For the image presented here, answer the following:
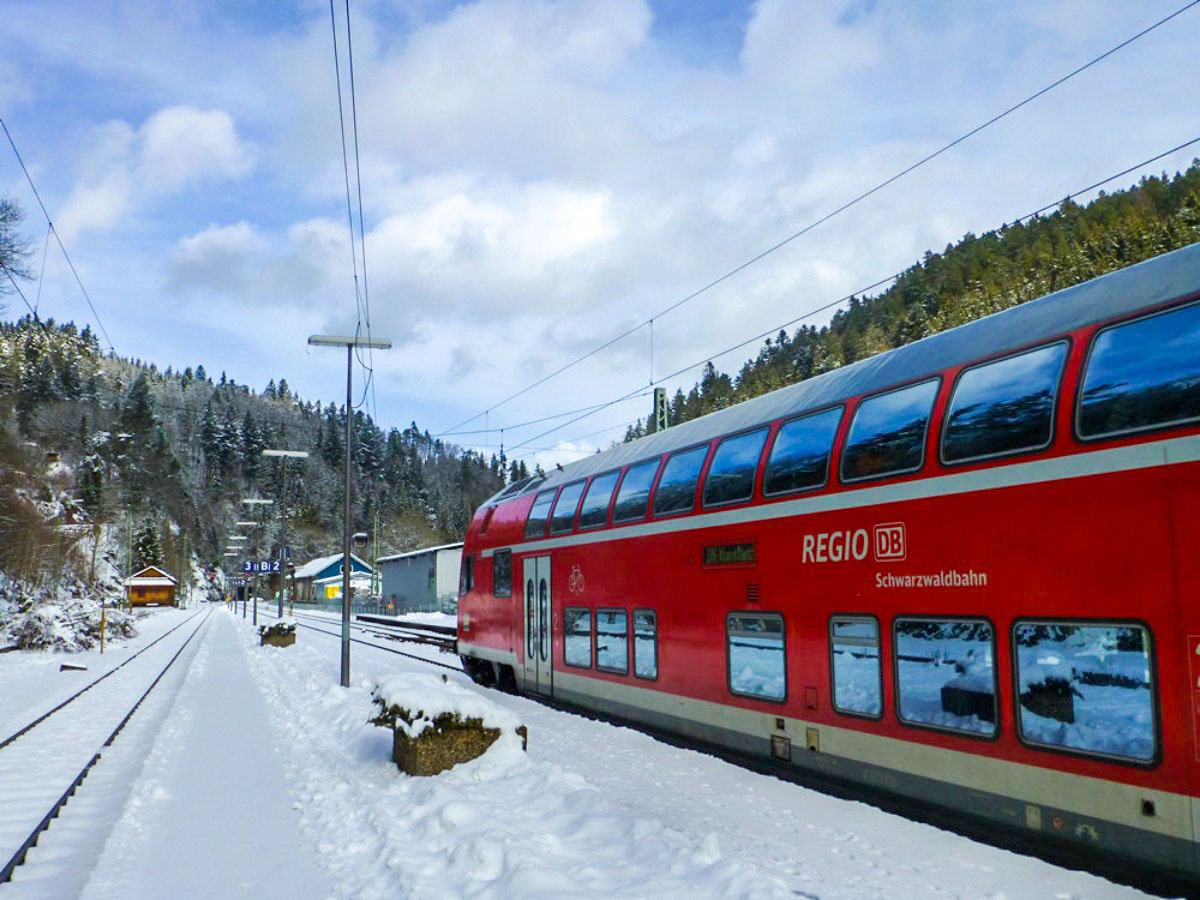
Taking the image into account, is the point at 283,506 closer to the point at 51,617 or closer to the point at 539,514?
the point at 51,617

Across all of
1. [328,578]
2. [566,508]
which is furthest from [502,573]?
[328,578]

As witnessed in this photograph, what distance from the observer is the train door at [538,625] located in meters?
17.0

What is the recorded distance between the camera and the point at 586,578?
1531cm

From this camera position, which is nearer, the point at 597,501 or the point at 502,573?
the point at 597,501

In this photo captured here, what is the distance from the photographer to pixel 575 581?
15727 millimetres

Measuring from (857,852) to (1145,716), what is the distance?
2354mm

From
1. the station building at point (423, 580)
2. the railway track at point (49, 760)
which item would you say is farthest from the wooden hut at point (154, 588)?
the railway track at point (49, 760)

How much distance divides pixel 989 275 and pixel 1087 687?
295 feet

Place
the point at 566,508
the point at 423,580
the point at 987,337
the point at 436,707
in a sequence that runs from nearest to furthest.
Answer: the point at 987,337
the point at 436,707
the point at 566,508
the point at 423,580

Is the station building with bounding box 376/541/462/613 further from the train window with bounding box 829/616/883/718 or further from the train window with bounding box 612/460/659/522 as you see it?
the train window with bounding box 829/616/883/718

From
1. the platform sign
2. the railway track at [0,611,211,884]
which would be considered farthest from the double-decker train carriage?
the railway track at [0,611,211,884]

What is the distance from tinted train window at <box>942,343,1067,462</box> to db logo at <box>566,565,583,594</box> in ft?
27.8

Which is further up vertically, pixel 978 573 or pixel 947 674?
pixel 978 573

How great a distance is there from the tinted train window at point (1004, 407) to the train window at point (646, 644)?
610 centimetres
